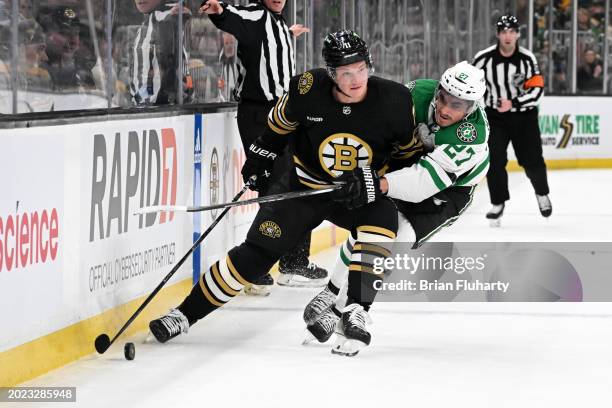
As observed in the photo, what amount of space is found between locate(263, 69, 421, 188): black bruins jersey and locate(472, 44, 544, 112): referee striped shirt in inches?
190

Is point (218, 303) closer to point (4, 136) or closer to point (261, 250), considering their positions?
point (261, 250)

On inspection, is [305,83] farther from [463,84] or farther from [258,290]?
[258,290]

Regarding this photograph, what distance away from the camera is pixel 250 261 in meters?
5.12

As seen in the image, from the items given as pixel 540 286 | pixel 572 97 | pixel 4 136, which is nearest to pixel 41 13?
pixel 4 136

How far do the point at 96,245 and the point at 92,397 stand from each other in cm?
93

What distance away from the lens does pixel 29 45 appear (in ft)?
15.5

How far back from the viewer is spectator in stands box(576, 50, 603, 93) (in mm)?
16734

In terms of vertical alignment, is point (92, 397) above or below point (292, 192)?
below

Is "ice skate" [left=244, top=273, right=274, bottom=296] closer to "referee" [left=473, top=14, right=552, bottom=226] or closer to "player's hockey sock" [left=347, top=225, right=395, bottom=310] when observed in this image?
"player's hockey sock" [left=347, top=225, right=395, bottom=310]

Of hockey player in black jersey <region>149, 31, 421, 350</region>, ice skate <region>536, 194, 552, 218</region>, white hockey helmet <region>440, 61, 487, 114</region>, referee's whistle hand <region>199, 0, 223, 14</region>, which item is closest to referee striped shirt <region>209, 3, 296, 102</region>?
referee's whistle hand <region>199, 0, 223, 14</region>

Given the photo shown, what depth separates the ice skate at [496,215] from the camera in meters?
9.72

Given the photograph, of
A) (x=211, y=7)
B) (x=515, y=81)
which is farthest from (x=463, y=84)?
(x=515, y=81)

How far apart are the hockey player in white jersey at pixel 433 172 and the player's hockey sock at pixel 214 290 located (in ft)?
0.99

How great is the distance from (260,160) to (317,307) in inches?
25.0
